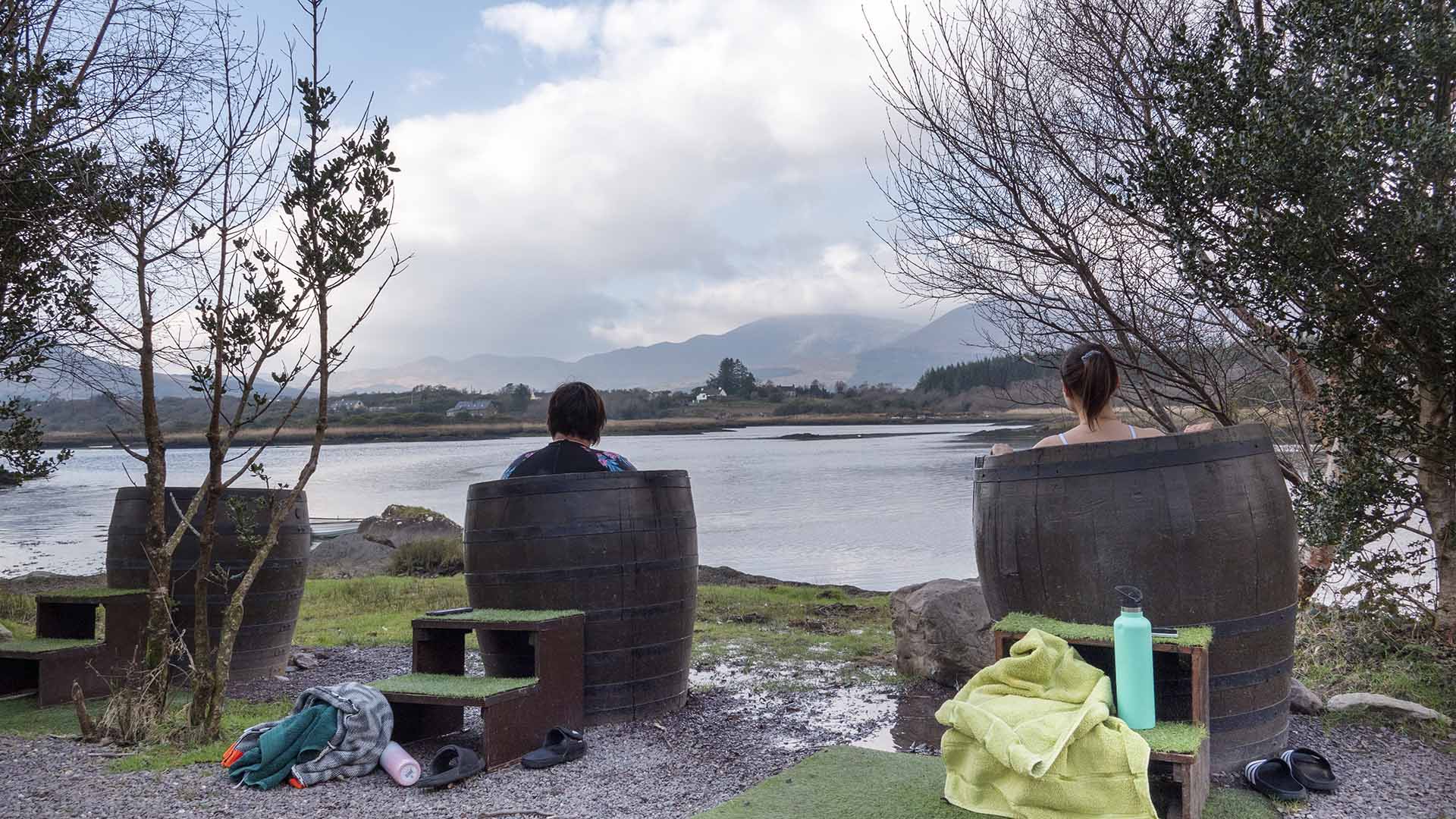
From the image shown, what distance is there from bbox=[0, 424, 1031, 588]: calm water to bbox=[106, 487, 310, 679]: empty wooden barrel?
0.90 metres

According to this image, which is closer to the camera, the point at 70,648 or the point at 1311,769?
the point at 1311,769

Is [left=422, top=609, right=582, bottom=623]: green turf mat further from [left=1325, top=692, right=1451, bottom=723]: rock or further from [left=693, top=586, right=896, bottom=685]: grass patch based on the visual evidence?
[left=1325, top=692, right=1451, bottom=723]: rock

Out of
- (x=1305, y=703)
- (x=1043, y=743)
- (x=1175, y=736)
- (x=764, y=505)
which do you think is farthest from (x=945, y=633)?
(x=764, y=505)

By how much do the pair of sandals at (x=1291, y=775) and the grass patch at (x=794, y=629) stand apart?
8.30 feet

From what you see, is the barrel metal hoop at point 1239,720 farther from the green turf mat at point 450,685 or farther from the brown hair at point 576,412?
the brown hair at point 576,412

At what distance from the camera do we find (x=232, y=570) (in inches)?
227

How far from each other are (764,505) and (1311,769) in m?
27.2

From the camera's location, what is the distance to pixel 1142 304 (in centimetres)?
641

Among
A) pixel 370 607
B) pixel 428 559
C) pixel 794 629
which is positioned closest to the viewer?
pixel 794 629

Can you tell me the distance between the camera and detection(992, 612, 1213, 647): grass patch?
3084mm

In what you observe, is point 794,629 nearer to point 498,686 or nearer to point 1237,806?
point 498,686

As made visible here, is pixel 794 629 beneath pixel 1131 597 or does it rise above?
beneath

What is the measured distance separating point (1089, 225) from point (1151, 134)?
66.2 inches

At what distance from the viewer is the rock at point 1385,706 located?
4.23 metres
